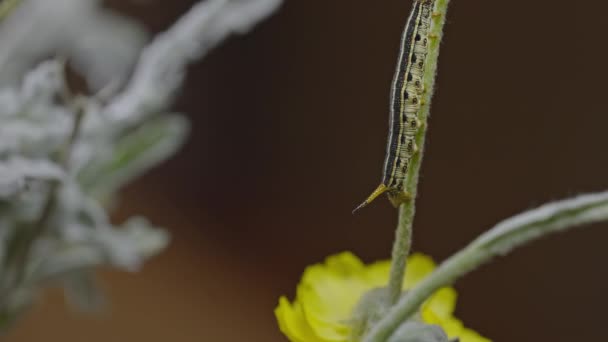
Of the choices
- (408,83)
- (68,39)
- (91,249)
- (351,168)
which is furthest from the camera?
(351,168)

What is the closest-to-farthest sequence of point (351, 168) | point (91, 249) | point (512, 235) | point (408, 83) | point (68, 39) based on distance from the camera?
point (512, 235), point (408, 83), point (91, 249), point (68, 39), point (351, 168)

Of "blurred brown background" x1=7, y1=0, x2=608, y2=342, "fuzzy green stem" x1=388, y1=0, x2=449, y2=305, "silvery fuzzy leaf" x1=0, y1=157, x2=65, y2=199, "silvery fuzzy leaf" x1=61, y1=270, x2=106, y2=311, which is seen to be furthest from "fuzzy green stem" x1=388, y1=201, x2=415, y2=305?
"blurred brown background" x1=7, y1=0, x2=608, y2=342

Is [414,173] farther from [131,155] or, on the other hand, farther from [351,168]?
[351,168]

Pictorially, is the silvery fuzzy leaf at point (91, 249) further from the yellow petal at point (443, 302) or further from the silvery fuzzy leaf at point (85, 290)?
the yellow petal at point (443, 302)

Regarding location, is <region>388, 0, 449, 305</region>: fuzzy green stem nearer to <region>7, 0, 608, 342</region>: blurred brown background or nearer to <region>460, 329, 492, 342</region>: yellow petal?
<region>460, 329, 492, 342</region>: yellow petal

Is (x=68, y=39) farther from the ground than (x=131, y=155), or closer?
farther from the ground

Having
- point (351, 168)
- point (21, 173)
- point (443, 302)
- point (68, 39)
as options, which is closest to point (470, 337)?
point (443, 302)
